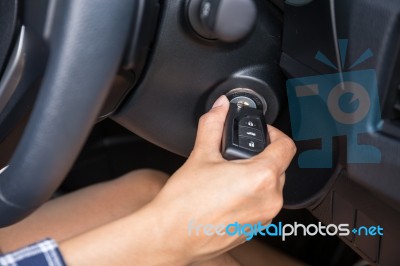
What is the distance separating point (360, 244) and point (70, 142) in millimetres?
440

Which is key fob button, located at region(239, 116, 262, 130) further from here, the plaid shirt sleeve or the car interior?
the plaid shirt sleeve

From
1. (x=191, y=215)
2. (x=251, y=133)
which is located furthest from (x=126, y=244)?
(x=251, y=133)

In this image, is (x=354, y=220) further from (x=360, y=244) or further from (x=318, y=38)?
(x=318, y=38)

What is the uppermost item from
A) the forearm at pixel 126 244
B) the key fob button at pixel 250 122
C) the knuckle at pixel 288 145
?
the key fob button at pixel 250 122

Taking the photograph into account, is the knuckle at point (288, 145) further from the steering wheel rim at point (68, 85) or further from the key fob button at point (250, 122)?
the steering wheel rim at point (68, 85)

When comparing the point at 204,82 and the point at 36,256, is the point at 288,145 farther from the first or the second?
the point at 36,256

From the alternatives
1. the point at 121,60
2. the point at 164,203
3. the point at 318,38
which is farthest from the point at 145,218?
the point at 318,38

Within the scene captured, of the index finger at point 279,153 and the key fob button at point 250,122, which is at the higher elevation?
the key fob button at point 250,122

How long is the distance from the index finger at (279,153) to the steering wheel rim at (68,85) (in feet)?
0.58

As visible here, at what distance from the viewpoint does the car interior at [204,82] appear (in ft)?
1.83

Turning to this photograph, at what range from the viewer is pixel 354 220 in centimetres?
77

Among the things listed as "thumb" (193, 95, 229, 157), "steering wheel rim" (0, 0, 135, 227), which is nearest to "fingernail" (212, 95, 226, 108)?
"thumb" (193, 95, 229, 157)

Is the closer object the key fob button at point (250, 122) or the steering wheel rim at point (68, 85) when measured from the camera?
the steering wheel rim at point (68, 85)

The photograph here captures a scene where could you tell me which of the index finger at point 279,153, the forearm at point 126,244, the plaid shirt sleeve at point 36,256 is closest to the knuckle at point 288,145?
the index finger at point 279,153
